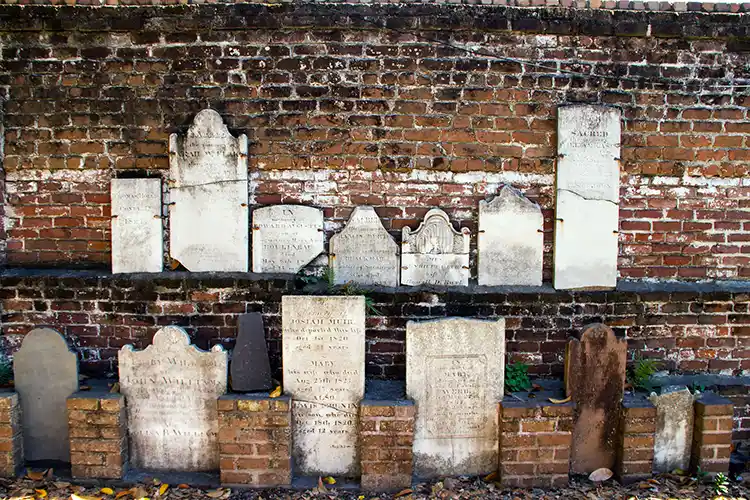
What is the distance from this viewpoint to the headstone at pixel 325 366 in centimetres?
369

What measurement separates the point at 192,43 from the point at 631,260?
381cm

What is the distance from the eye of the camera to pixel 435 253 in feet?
13.5

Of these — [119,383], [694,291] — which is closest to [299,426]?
[119,383]

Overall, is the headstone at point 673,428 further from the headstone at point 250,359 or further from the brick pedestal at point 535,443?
the headstone at point 250,359

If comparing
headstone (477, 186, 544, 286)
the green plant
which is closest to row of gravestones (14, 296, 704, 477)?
the green plant

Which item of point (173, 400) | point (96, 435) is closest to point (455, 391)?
point (173, 400)

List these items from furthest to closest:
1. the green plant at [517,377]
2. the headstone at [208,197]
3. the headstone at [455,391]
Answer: the headstone at [208,197], the green plant at [517,377], the headstone at [455,391]

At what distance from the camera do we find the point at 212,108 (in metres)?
4.08

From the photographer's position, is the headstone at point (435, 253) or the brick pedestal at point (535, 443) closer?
the brick pedestal at point (535, 443)

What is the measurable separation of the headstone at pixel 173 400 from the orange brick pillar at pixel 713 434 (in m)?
3.34

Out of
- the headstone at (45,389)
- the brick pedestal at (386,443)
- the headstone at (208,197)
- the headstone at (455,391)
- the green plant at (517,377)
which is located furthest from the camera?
the headstone at (208,197)

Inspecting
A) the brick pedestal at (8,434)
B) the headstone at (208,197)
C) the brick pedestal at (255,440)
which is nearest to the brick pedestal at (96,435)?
the brick pedestal at (8,434)

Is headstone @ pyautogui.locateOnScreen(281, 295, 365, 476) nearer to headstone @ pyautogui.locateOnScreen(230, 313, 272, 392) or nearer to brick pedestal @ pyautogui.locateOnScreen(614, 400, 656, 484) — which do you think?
headstone @ pyautogui.locateOnScreen(230, 313, 272, 392)

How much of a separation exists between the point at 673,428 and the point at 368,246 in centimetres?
256
